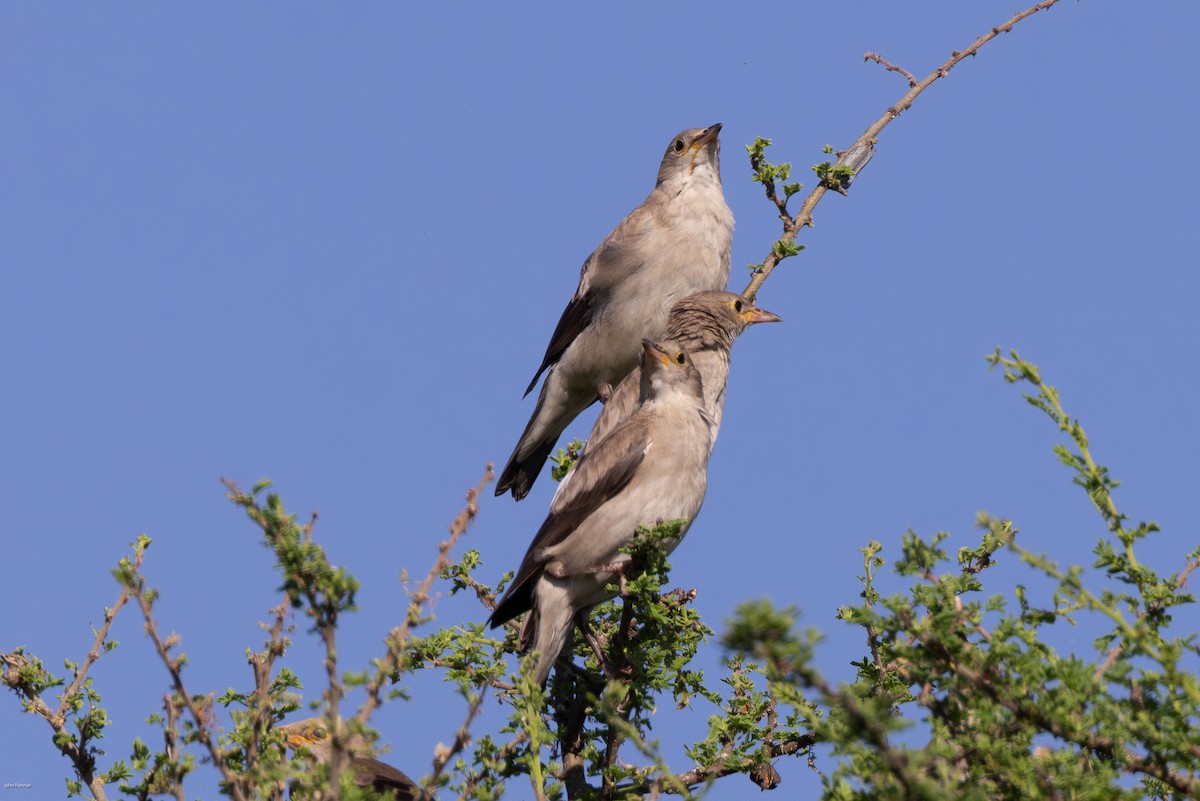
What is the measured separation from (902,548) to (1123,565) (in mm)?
541

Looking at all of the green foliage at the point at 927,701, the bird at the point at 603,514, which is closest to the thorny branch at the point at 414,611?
the green foliage at the point at 927,701

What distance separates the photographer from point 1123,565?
11.1 feet

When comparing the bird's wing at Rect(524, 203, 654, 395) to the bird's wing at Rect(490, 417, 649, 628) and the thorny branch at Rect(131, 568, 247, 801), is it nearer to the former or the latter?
the bird's wing at Rect(490, 417, 649, 628)

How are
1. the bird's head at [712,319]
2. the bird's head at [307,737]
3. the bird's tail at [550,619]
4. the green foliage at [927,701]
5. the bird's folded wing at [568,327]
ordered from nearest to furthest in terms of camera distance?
the green foliage at [927,701], the bird's tail at [550,619], the bird's head at [307,737], the bird's head at [712,319], the bird's folded wing at [568,327]

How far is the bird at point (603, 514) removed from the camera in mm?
5934

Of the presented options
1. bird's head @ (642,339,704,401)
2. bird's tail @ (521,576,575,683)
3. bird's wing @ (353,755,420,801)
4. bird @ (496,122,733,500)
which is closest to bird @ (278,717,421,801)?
bird's wing @ (353,755,420,801)

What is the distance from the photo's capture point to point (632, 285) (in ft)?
27.2

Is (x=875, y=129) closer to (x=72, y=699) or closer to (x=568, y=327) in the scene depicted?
(x=568, y=327)

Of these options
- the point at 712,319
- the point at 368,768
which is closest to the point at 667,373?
the point at 712,319

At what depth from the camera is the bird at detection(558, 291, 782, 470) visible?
23.3 feet

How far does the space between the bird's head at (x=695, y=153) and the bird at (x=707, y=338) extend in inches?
47.3

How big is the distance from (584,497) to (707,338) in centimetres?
160

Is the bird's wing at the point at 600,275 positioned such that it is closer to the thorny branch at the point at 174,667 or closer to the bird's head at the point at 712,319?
the bird's head at the point at 712,319

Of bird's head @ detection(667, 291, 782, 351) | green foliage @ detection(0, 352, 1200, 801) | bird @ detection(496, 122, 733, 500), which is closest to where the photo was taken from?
green foliage @ detection(0, 352, 1200, 801)
